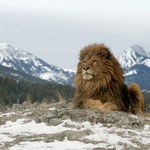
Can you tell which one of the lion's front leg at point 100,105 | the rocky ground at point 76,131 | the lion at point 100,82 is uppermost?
the lion at point 100,82

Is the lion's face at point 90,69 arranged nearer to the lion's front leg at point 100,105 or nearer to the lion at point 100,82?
the lion at point 100,82

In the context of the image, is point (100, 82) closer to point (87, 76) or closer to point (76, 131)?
point (87, 76)

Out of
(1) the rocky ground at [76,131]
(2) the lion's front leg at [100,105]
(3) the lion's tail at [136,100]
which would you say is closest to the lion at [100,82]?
(2) the lion's front leg at [100,105]

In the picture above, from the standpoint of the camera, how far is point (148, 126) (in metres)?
11.0

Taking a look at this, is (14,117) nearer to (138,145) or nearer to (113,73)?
(113,73)

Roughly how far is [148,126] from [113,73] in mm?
2118

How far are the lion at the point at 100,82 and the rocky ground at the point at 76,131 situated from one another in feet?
1.64

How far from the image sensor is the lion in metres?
12.4

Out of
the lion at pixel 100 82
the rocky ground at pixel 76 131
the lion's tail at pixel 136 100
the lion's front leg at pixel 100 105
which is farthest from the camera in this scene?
the lion's tail at pixel 136 100

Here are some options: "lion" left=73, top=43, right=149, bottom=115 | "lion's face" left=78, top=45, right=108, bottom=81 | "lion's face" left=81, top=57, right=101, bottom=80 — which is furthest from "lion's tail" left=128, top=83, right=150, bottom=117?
"lion's face" left=81, top=57, right=101, bottom=80

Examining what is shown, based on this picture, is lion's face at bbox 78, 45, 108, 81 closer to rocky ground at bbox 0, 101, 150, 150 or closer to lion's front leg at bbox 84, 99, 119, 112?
lion's front leg at bbox 84, 99, 119, 112

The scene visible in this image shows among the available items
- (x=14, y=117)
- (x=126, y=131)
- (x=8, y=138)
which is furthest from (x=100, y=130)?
(x=14, y=117)

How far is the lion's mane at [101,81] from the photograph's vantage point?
1243cm

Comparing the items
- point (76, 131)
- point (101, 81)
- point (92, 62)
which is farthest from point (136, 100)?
point (76, 131)
